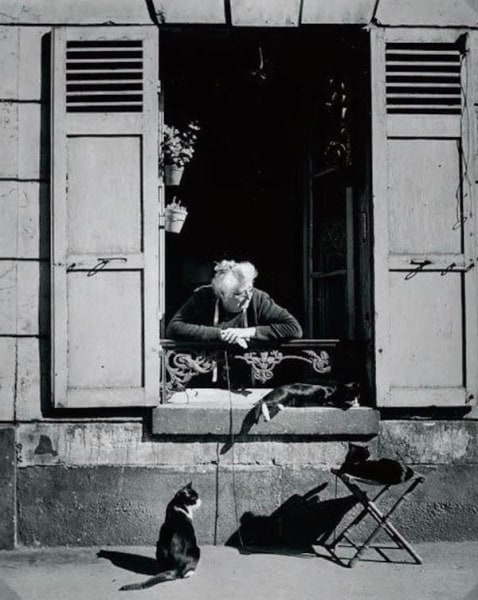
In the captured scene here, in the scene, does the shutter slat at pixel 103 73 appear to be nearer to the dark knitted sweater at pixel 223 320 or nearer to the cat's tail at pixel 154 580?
the dark knitted sweater at pixel 223 320

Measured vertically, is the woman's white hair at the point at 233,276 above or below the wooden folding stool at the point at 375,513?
above

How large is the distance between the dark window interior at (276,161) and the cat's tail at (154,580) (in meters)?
2.46

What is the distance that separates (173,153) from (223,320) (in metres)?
1.49

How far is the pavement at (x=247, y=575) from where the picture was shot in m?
5.11

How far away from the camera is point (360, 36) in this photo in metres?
6.34

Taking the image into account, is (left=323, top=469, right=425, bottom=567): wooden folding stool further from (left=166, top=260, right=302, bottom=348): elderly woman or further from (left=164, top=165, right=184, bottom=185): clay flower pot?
(left=164, top=165, right=184, bottom=185): clay flower pot

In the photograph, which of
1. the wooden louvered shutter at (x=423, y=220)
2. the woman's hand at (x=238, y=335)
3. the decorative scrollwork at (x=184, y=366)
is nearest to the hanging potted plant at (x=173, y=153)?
the woman's hand at (x=238, y=335)

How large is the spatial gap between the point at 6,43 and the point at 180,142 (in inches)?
62.4

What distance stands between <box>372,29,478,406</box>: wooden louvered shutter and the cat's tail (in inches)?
81.2

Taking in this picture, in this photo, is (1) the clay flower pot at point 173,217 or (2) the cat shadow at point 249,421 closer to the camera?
(2) the cat shadow at point 249,421

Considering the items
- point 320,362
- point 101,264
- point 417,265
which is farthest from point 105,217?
point 417,265

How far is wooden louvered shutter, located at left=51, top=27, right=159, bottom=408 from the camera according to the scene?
6066mm

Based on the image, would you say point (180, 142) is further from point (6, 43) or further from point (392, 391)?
point (392, 391)

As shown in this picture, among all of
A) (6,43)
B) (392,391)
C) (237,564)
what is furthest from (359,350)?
(6,43)
